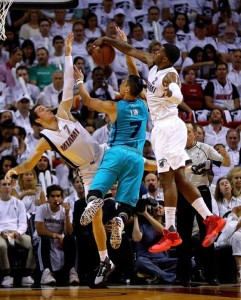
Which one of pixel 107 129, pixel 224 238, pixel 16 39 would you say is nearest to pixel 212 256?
pixel 224 238

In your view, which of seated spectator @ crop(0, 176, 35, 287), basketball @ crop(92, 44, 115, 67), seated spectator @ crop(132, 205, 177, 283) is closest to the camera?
basketball @ crop(92, 44, 115, 67)

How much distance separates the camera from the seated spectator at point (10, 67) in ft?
50.2

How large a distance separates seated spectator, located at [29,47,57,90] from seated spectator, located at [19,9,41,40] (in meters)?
0.75

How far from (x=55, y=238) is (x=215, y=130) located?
12.7ft

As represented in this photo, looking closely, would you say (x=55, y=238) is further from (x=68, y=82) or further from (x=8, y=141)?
(x=68, y=82)

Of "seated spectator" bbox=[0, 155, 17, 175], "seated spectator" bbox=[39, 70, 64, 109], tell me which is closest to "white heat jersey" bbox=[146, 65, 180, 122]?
"seated spectator" bbox=[0, 155, 17, 175]

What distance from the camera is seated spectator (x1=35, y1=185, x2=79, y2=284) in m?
11.8

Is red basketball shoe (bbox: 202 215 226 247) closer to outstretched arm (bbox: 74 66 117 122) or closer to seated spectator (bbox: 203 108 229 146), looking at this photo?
outstretched arm (bbox: 74 66 117 122)

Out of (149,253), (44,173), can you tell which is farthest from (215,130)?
(149,253)

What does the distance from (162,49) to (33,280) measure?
3964mm

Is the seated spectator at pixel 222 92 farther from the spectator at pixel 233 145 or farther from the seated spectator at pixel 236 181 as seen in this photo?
the seated spectator at pixel 236 181

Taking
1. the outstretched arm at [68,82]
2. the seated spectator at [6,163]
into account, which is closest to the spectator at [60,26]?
the seated spectator at [6,163]

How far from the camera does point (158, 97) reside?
9617 mm

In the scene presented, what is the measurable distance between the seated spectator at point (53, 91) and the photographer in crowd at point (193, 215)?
14.9 ft
